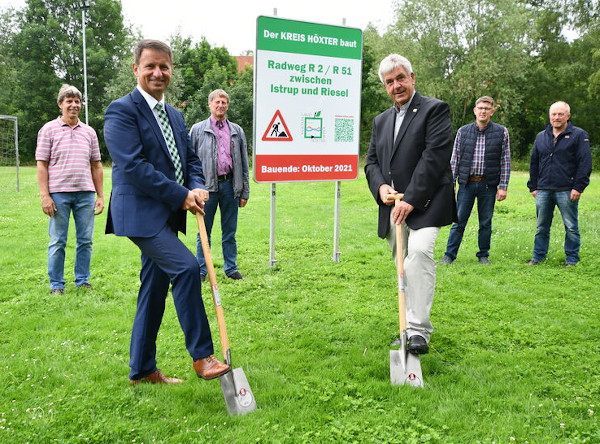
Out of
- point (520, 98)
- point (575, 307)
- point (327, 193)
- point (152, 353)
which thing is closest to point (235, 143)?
point (152, 353)

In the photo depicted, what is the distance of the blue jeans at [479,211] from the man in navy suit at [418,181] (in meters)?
3.62

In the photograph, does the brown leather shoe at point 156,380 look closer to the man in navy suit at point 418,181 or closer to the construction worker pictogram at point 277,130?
the man in navy suit at point 418,181

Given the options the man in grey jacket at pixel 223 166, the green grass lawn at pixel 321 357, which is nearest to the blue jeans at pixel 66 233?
the green grass lawn at pixel 321 357

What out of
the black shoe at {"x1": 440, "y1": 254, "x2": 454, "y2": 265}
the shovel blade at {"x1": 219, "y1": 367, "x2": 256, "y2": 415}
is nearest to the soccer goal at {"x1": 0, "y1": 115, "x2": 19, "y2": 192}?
the black shoe at {"x1": 440, "y1": 254, "x2": 454, "y2": 265}

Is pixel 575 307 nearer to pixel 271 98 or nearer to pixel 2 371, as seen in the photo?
pixel 271 98

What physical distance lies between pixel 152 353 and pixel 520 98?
127 feet

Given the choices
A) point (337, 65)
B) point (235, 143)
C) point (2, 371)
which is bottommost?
point (2, 371)

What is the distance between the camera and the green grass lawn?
130 inches

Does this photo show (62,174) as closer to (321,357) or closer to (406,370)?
(321,357)

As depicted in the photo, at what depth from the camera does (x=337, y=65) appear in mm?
7852

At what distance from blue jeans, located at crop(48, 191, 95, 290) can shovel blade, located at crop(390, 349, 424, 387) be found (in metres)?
4.25

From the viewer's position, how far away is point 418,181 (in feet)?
14.1

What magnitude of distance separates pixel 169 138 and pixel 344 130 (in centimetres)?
471

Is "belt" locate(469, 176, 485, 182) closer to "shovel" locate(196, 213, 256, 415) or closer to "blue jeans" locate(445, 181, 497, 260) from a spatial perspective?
"blue jeans" locate(445, 181, 497, 260)
